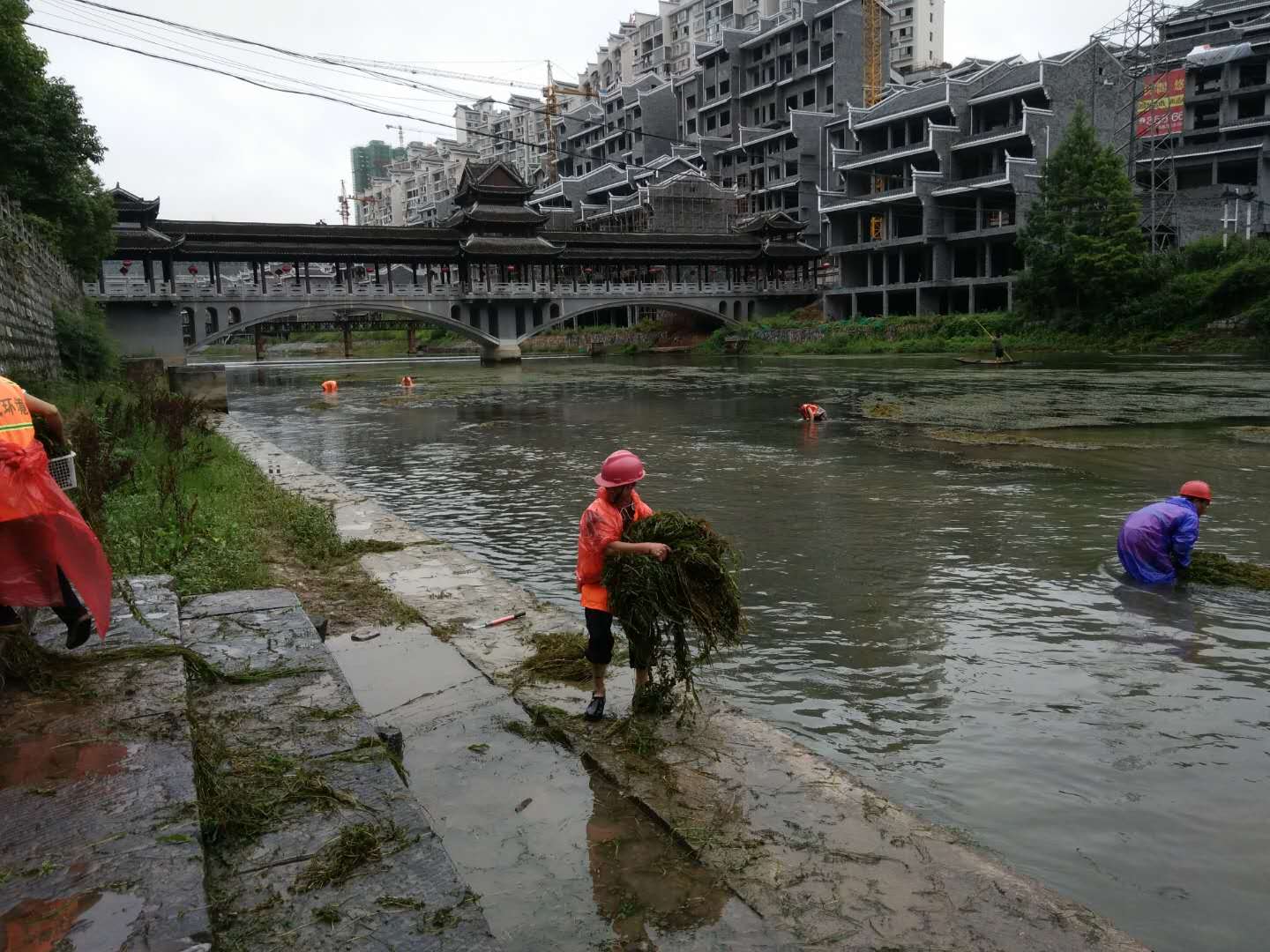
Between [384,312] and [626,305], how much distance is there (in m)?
17.8

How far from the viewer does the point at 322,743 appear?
454 centimetres

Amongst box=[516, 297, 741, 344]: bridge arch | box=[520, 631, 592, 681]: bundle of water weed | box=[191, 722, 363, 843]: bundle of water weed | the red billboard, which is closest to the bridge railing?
box=[516, 297, 741, 344]: bridge arch

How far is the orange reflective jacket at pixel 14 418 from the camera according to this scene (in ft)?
14.8

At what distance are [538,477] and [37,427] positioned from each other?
11749 mm

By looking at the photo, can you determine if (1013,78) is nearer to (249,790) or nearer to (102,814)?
(249,790)

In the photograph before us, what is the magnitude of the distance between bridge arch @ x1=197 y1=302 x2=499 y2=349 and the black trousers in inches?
2156

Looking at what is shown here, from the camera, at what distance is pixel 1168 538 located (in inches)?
355

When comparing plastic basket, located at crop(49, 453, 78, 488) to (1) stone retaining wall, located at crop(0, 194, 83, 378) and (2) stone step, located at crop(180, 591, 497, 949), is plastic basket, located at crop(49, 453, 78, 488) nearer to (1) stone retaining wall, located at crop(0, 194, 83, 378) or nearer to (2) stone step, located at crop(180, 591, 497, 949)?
(2) stone step, located at crop(180, 591, 497, 949)

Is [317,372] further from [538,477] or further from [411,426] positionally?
[538,477]

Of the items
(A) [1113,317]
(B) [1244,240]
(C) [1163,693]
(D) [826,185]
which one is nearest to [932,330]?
(A) [1113,317]

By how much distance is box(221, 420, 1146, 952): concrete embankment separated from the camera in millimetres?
3785

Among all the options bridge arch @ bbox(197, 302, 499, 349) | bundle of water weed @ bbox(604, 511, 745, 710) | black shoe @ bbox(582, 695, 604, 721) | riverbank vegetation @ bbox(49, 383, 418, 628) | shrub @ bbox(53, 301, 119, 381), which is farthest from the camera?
bridge arch @ bbox(197, 302, 499, 349)

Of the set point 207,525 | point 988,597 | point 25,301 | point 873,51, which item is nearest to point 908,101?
point 873,51

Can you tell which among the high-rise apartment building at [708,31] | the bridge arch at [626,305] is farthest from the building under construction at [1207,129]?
the high-rise apartment building at [708,31]
